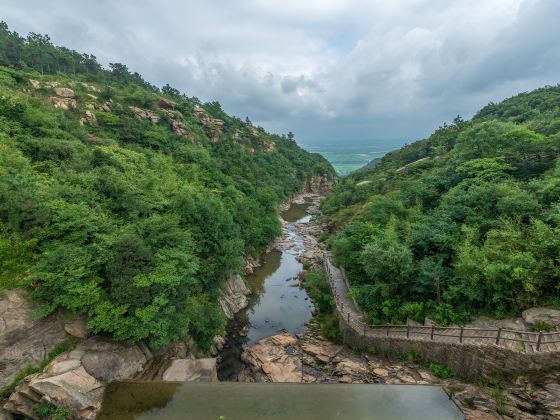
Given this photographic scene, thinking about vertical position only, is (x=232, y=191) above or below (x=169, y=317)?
above

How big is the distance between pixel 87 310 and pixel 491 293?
17.3 m

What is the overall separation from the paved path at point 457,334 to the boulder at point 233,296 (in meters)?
8.50

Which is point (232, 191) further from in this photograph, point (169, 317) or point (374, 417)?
point (374, 417)

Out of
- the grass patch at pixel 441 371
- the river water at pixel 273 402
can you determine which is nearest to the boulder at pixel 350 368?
the river water at pixel 273 402

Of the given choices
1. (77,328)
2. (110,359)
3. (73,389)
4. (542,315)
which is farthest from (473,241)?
(77,328)

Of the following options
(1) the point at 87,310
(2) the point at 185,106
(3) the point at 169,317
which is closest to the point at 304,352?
(3) the point at 169,317

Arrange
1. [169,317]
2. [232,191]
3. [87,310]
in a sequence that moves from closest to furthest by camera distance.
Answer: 1. [87,310]
2. [169,317]
3. [232,191]

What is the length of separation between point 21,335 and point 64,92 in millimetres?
41605

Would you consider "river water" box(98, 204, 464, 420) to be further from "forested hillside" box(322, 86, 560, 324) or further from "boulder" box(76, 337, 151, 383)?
"forested hillside" box(322, 86, 560, 324)

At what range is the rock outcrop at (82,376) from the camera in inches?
379

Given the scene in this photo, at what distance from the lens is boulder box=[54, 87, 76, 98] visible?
39719mm

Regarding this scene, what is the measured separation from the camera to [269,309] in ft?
82.1

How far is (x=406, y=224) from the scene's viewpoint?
20547mm

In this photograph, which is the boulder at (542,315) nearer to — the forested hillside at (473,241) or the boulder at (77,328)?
the forested hillside at (473,241)
